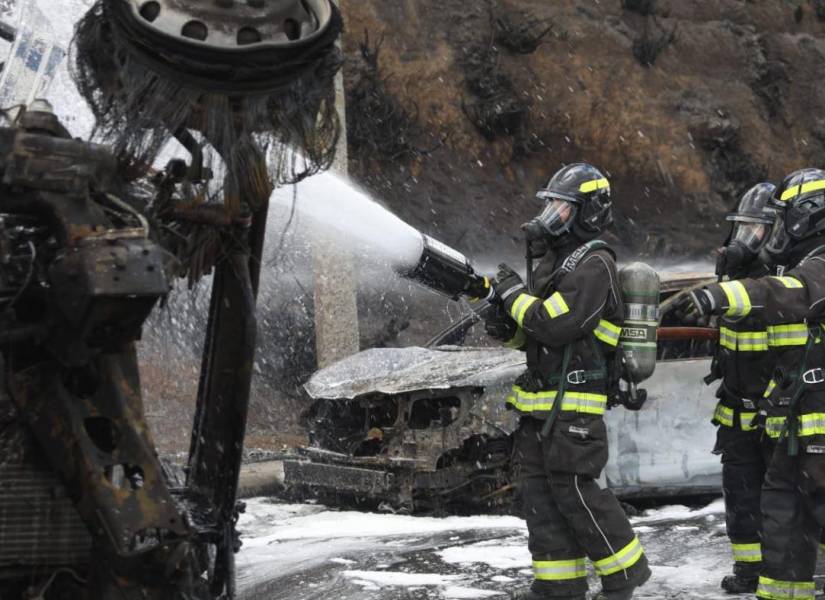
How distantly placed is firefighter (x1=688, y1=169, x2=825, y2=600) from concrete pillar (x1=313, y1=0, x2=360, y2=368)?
8008 millimetres

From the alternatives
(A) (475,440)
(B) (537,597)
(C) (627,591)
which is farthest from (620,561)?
(A) (475,440)

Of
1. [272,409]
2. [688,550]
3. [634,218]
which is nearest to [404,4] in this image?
[634,218]

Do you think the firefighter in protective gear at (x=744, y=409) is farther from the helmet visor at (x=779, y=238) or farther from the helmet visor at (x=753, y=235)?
the helmet visor at (x=779, y=238)

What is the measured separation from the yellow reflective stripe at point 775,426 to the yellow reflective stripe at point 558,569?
42.4 inches

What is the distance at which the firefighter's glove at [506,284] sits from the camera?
239 inches

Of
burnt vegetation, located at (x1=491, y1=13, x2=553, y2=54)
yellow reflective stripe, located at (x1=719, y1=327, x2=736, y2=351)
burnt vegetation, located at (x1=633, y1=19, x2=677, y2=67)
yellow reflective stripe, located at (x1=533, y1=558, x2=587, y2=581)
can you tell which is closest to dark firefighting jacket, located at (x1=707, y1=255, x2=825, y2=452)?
yellow reflective stripe, located at (x1=719, y1=327, x2=736, y2=351)

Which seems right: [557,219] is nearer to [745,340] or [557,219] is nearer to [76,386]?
[745,340]

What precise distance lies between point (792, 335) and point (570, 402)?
1110 millimetres

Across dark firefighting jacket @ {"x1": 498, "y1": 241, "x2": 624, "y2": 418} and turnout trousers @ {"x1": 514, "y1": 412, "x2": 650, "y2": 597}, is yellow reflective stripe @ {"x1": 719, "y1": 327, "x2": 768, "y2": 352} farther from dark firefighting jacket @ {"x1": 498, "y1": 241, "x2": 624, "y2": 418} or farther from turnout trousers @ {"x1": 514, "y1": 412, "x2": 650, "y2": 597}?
turnout trousers @ {"x1": 514, "y1": 412, "x2": 650, "y2": 597}

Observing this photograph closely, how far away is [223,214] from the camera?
4262 mm

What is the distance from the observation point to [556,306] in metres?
5.86

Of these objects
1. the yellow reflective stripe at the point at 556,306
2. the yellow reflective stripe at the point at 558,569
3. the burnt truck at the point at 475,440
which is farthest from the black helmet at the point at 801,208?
the burnt truck at the point at 475,440

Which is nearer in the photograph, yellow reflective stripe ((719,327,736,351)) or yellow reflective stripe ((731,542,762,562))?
yellow reflective stripe ((731,542,762,562))

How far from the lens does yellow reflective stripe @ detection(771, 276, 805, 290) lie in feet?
19.2
